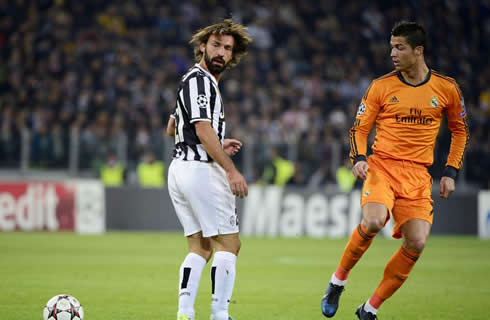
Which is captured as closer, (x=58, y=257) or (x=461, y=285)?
(x=461, y=285)

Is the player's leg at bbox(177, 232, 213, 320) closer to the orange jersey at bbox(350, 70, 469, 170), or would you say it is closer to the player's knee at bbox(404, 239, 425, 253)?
the orange jersey at bbox(350, 70, 469, 170)

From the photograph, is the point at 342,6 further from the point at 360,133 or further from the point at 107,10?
the point at 360,133

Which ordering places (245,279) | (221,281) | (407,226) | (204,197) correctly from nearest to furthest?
(204,197) → (221,281) → (407,226) → (245,279)

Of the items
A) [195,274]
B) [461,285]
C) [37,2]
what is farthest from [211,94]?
[37,2]

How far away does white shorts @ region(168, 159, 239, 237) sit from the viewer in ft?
18.3

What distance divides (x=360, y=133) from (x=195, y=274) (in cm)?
196

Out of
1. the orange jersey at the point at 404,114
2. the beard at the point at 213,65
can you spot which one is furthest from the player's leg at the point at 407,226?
the beard at the point at 213,65

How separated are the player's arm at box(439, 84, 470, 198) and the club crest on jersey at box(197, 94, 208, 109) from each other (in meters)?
2.34

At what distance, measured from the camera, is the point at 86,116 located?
20578mm

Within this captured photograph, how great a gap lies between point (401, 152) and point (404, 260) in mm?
916

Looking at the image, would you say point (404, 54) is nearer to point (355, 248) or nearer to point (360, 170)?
point (360, 170)

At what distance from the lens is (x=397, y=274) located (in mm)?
6352

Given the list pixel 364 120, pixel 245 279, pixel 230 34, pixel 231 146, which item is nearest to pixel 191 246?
pixel 231 146

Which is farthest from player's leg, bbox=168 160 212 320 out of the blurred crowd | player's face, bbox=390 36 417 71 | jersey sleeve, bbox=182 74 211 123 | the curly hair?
the blurred crowd
